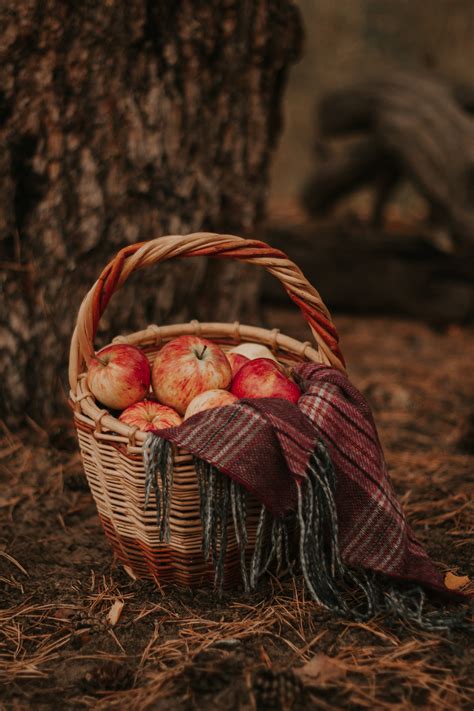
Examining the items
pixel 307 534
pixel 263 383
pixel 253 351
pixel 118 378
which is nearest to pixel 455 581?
pixel 307 534

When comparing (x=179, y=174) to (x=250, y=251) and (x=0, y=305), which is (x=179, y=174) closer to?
(x=0, y=305)

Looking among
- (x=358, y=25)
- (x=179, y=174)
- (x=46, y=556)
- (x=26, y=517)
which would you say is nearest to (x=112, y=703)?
(x=46, y=556)

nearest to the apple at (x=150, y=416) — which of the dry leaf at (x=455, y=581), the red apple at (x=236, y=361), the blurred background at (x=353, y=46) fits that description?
the red apple at (x=236, y=361)

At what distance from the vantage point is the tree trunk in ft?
9.28

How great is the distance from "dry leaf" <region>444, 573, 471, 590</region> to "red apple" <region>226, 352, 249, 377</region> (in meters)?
0.88

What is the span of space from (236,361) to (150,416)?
0.38 meters

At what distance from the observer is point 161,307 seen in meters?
3.35

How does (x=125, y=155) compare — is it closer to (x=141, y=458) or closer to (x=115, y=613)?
(x=141, y=458)

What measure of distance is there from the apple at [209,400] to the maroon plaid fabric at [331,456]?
0.37 ft

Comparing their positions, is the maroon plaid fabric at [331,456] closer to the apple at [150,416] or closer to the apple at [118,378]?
the apple at [150,416]

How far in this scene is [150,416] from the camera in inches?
78.3

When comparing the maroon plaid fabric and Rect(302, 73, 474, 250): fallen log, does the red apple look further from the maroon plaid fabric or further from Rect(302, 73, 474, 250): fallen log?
Rect(302, 73, 474, 250): fallen log

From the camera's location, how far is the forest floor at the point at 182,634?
1.58 meters

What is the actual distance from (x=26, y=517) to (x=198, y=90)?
2019mm
